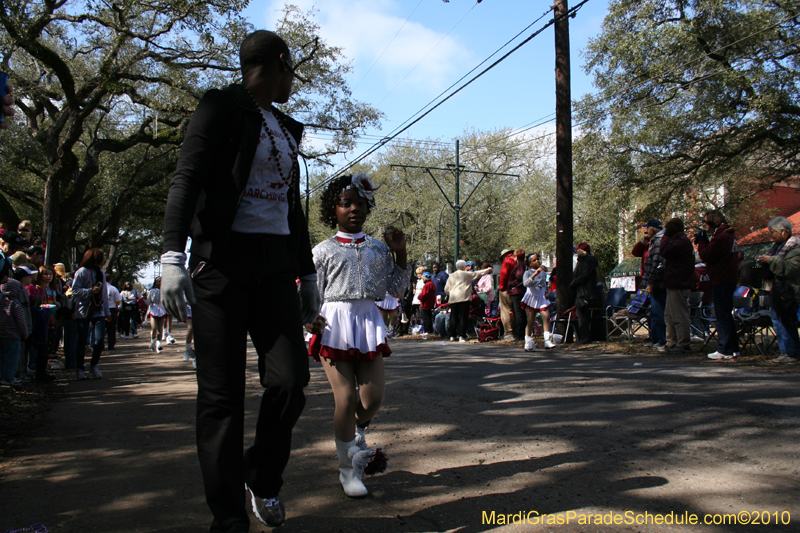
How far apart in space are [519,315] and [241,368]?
36.9ft

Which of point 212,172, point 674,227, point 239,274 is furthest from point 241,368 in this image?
point 674,227

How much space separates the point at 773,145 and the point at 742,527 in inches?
862

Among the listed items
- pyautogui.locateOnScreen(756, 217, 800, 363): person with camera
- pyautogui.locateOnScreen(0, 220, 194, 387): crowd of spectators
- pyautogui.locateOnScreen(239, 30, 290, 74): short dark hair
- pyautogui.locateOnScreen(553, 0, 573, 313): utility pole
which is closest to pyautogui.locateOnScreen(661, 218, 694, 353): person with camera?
pyautogui.locateOnScreen(756, 217, 800, 363): person with camera

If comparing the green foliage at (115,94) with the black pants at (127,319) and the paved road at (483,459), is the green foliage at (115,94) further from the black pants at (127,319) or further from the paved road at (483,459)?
the paved road at (483,459)

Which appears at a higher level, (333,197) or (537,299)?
(333,197)

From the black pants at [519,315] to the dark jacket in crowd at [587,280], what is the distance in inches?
50.1

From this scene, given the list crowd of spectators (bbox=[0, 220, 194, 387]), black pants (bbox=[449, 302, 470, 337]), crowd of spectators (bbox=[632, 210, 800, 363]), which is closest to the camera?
crowd of spectators (bbox=[0, 220, 194, 387])

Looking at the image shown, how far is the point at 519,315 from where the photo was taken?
13375 millimetres

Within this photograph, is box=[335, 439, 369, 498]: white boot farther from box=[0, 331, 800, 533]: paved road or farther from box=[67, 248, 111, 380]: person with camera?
box=[67, 248, 111, 380]: person with camera

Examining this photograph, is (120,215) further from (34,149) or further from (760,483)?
(760,483)

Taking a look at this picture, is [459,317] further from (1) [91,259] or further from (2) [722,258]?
(1) [91,259]

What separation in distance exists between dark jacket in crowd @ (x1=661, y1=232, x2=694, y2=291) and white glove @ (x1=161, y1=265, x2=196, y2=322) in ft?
27.8

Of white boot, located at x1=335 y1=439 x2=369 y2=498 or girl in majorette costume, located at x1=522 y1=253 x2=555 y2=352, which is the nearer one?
white boot, located at x1=335 y1=439 x2=369 y2=498

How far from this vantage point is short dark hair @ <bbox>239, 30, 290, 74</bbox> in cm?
279
